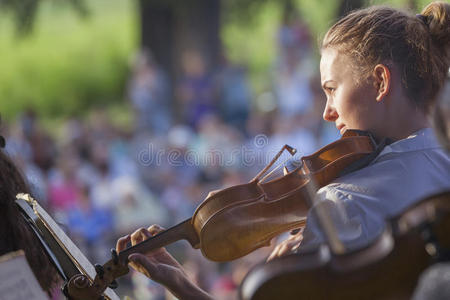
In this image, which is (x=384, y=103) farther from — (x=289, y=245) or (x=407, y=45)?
(x=289, y=245)

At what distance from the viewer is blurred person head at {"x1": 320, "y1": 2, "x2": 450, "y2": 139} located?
1882 millimetres

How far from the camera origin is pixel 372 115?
1894 millimetres

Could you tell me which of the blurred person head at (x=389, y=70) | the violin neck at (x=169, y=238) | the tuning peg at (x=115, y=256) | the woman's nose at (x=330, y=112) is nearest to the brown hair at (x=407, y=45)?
the blurred person head at (x=389, y=70)

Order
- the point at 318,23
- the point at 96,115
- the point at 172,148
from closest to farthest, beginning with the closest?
1. the point at 172,148
2. the point at 96,115
3. the point at 318,23

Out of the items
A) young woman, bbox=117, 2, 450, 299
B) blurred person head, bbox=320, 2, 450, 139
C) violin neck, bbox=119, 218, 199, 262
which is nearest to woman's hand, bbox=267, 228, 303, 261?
young woman, bbox=117, 2, 450, 299

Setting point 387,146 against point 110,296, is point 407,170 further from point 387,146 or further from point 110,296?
point 110,296

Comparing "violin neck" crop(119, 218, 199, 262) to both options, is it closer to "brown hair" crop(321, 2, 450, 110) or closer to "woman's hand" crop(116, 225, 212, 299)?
"woman's hand" crop(116, 225, 212, 299)

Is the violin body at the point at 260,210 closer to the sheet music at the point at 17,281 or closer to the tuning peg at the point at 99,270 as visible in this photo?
the tuning peg at the point at 99,270

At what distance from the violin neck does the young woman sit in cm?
3

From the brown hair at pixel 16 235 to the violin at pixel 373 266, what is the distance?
3.23 feet

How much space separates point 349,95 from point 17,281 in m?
0.94

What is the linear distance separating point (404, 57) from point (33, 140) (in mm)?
6727

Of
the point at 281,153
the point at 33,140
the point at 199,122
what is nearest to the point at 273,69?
the point at 199,122

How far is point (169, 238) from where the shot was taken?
1.98 meters
